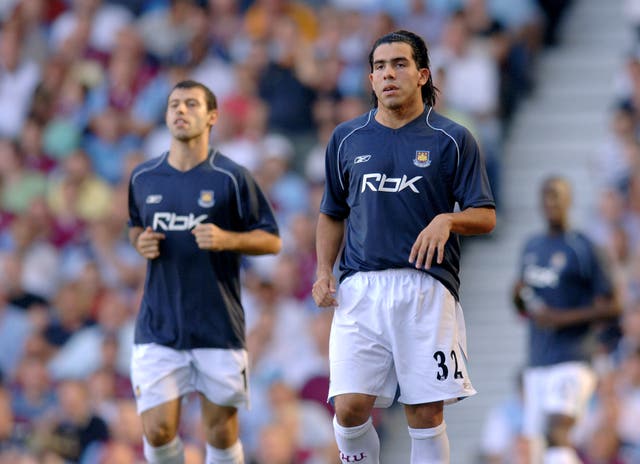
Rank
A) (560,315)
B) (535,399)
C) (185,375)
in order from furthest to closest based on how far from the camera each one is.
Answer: (535,399)
(560,315)
(185,375)

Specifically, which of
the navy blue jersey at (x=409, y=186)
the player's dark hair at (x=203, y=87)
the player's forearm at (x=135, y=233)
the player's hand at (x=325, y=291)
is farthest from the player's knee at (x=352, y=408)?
the player's dark hair at (x=203, y=87)

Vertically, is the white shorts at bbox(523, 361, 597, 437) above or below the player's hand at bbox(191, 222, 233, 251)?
below

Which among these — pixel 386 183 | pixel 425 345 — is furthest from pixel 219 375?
pixel 386 183

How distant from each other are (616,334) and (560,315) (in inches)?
56.4

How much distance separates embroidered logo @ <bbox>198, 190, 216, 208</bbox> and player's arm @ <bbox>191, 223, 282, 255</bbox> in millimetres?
186

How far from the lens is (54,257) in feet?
51.5

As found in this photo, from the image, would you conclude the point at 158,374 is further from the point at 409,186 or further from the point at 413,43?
the point at 413,43

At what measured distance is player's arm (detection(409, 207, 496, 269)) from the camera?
7426mm

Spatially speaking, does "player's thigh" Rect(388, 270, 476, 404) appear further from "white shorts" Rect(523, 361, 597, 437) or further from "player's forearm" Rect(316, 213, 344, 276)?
"white shorts" Rect(523, 361, 597, 437)

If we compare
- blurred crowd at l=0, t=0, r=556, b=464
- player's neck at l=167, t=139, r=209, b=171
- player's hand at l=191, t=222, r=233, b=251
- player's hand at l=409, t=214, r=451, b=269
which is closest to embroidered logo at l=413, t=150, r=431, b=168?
player's hand at l=409, t=214, r=451, b=269

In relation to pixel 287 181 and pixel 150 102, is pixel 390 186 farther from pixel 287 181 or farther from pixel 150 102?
pixel 150 102

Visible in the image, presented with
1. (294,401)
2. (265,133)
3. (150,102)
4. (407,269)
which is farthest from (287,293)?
(407,269)

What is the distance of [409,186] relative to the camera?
25.3 ft

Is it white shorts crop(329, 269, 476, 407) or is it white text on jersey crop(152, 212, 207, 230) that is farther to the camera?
white text on jersey crop(152, 212, 207, 230)
